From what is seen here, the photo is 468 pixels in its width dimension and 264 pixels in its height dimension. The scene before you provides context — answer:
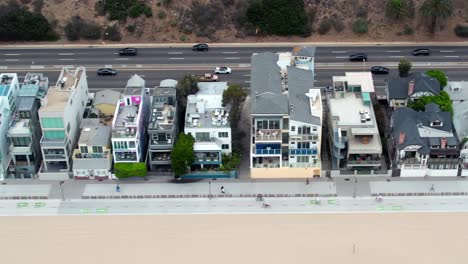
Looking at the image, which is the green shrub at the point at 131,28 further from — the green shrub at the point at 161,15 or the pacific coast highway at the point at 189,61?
the green shrub at the point at 161,15

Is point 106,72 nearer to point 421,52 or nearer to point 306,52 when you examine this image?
point 306,52

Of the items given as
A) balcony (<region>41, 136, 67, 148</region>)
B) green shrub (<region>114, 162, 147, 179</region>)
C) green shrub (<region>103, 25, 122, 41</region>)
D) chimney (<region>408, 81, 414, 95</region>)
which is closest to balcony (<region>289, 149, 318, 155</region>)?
chimney (<region>408, 81, 414, 95</region>)

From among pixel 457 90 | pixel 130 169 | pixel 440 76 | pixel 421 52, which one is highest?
pixel 421 52

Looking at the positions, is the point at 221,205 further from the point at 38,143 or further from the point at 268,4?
the point at 268,4

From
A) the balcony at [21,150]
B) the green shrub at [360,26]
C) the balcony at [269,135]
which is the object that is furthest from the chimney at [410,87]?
the balcony at [21,150]

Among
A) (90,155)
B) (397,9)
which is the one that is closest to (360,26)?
(397,9)

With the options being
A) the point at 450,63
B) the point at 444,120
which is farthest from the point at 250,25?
the point at 444,120
